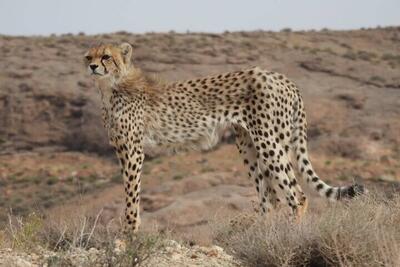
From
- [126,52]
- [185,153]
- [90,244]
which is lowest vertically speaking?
[185,153]

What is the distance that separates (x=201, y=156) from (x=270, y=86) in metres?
19.3

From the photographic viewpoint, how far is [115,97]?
329 inches

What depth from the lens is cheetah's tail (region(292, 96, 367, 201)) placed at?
759 cm

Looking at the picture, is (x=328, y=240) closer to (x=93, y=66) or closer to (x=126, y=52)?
(x=93, y=66)

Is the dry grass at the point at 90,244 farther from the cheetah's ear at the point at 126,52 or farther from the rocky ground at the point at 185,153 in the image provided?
the rocky ground at the point at 185,153

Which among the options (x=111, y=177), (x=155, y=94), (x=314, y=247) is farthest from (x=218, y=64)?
(x=314, y=247)

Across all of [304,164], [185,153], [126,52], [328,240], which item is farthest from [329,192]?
[185,153]

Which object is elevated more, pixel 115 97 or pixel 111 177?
pixel 115 97

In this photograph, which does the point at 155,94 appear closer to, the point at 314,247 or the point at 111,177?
the point at 314,247

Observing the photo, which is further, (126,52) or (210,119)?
(126,52)

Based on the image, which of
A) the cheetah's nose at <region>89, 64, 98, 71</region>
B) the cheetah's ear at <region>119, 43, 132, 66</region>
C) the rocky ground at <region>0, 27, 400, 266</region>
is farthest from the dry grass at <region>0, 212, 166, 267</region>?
the rocky ground at <region>0, 27, 400, 266</region>

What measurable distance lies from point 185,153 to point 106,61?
761 inches

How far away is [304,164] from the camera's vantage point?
8266 millimetres

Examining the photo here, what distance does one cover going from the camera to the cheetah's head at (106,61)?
26.9 feet
